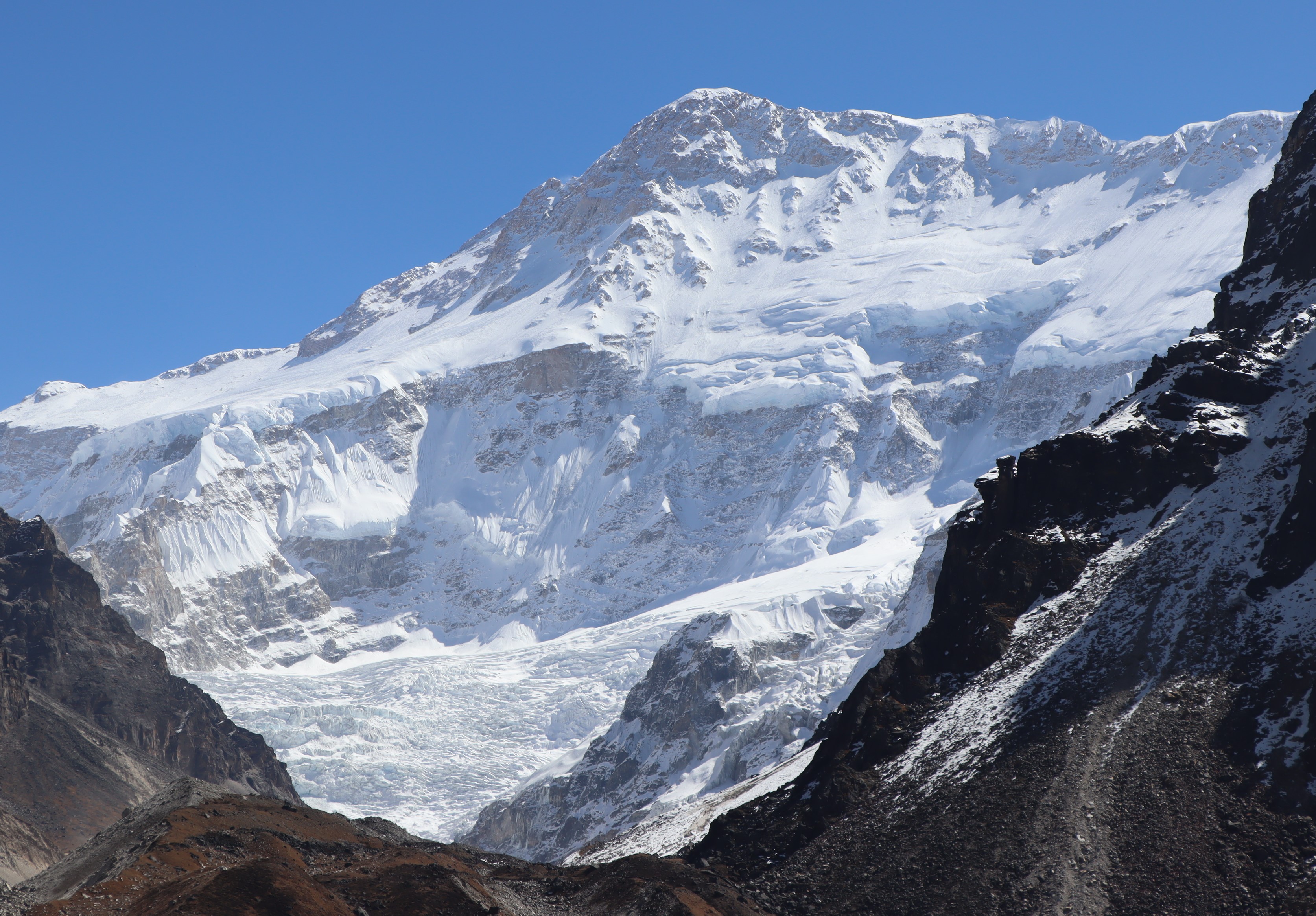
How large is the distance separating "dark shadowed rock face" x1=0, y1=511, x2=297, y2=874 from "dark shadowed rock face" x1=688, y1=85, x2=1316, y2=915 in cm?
8752

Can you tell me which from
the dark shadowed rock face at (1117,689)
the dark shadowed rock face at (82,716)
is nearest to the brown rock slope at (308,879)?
the dark shadowed rock face at (1117,689)

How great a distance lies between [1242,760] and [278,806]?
2323 inches

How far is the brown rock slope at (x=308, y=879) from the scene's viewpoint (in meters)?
Result: 54.0

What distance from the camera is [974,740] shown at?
236 feet

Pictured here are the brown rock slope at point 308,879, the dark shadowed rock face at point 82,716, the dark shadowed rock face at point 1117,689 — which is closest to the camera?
the brown rock slope at point 308,879

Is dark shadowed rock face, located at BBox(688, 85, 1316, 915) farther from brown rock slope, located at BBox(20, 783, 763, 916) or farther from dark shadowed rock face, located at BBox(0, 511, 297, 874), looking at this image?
dark shadowed rock face, located at BBox(0, 511, 297, 874)

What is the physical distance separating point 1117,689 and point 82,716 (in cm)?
13169

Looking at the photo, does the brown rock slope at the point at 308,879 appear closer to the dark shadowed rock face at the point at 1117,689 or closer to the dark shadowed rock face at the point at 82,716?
the dark shadowed rock face at the point at 1117,689

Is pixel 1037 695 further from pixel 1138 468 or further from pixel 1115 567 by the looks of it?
pixel 1138 468

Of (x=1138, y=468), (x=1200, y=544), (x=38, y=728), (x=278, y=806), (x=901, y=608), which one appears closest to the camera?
(x=1200, y=544)

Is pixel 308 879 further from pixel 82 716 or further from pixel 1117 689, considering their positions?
pixel 82 716

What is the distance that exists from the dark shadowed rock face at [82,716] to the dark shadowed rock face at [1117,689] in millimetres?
87518

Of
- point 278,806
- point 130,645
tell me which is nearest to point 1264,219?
point 278,806

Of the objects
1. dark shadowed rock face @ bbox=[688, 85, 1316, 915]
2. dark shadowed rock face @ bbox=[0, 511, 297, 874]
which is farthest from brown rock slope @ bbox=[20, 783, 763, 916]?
dark shadowed rock face @ bbox=[0, 511, 297, 874]
